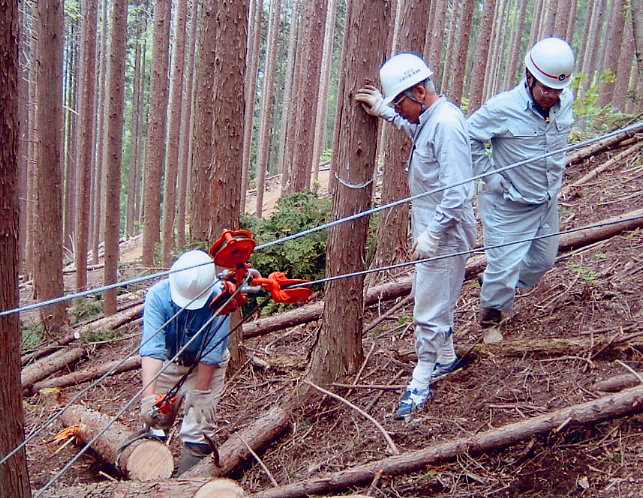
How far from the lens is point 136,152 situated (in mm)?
31781

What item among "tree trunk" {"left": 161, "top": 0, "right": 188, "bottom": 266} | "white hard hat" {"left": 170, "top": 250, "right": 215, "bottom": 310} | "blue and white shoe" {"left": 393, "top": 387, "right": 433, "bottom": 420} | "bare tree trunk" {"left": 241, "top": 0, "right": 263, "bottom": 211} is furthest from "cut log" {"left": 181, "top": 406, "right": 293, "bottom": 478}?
"bare tree trunk" {"left": 241, "top": 0, "right": 263, "bottom": 211}

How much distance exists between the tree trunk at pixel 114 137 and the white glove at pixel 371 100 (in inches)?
288

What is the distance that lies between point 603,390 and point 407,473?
4.45 ft

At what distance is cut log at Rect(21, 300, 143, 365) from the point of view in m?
8.77

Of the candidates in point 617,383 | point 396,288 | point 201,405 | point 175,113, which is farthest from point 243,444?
point 175,113

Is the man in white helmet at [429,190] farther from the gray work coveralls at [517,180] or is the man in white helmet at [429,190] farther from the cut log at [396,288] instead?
the cut log at [396,288]

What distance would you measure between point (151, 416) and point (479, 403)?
7.13 feet

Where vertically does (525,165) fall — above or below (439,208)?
above

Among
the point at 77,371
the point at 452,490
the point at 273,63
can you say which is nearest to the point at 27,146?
the point at 273,63

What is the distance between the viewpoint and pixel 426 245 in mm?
3824

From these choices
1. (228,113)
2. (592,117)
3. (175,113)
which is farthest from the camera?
(175,113)

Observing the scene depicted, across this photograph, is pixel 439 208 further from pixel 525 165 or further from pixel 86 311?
pixel 86 311

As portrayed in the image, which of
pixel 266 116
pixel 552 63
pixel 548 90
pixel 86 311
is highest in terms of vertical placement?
pixel 552 63

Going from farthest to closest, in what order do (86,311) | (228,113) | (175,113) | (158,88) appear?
(175,113)
(158,88)
(86,311)
(228,113)
